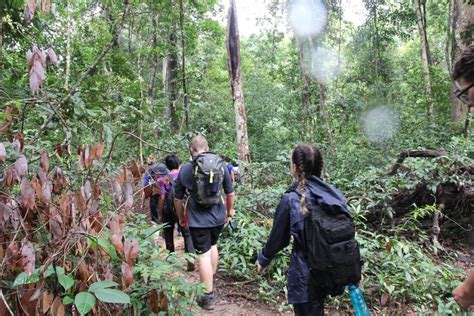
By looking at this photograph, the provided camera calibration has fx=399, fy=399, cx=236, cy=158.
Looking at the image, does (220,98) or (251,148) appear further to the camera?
(220,98)

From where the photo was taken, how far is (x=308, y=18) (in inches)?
572

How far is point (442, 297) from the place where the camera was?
434cm

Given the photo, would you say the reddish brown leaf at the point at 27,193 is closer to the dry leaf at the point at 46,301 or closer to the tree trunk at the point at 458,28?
the dry leaf at the point at 46,301

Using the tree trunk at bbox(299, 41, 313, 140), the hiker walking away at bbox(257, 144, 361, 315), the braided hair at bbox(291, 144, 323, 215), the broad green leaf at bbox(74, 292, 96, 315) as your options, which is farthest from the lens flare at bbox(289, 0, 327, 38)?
the broad green leaf at bbox(74, 292, 96, 315)

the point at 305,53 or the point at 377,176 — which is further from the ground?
the point at 305,53

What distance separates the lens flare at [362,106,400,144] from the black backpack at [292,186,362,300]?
35.8 ft

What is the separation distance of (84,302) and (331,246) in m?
1.46

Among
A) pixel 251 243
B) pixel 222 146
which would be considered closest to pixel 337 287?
pixel 251 243

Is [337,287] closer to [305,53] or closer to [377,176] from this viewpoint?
[377,176]

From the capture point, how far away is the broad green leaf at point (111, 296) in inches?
76.3

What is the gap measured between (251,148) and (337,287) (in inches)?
498

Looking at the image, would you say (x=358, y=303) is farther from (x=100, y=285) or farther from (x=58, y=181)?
(x=58, y=181)

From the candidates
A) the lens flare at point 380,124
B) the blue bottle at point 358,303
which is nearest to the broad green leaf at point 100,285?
the blue bottle at point 358,303

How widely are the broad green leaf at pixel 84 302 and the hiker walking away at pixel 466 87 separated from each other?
164cm
